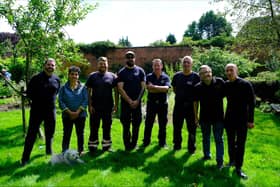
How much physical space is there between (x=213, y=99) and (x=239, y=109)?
0.50 metres

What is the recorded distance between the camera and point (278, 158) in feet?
21.5

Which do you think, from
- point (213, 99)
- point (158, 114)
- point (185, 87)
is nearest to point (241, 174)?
point (213, 99)

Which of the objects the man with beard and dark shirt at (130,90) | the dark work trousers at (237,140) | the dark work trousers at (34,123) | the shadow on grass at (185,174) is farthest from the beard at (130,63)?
the dark work trousers at (237,140)

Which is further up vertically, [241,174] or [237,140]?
[237,140]

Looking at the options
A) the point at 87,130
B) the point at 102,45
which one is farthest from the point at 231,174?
the point at 102,45

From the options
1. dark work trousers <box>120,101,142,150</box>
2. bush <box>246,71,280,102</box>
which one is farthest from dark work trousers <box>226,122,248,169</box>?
bush <box>246,71,280,102</box>

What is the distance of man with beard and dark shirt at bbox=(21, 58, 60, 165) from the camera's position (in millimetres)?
5875

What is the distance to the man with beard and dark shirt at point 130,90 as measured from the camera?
6191 millimetres

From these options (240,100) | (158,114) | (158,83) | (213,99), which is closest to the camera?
(240,100)

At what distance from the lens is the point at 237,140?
5254mm

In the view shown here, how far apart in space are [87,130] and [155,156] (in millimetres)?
3216

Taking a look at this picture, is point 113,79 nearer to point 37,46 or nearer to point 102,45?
point 37,46

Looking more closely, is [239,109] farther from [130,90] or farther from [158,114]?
[130,90]

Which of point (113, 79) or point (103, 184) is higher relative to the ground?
point (113, 79)
